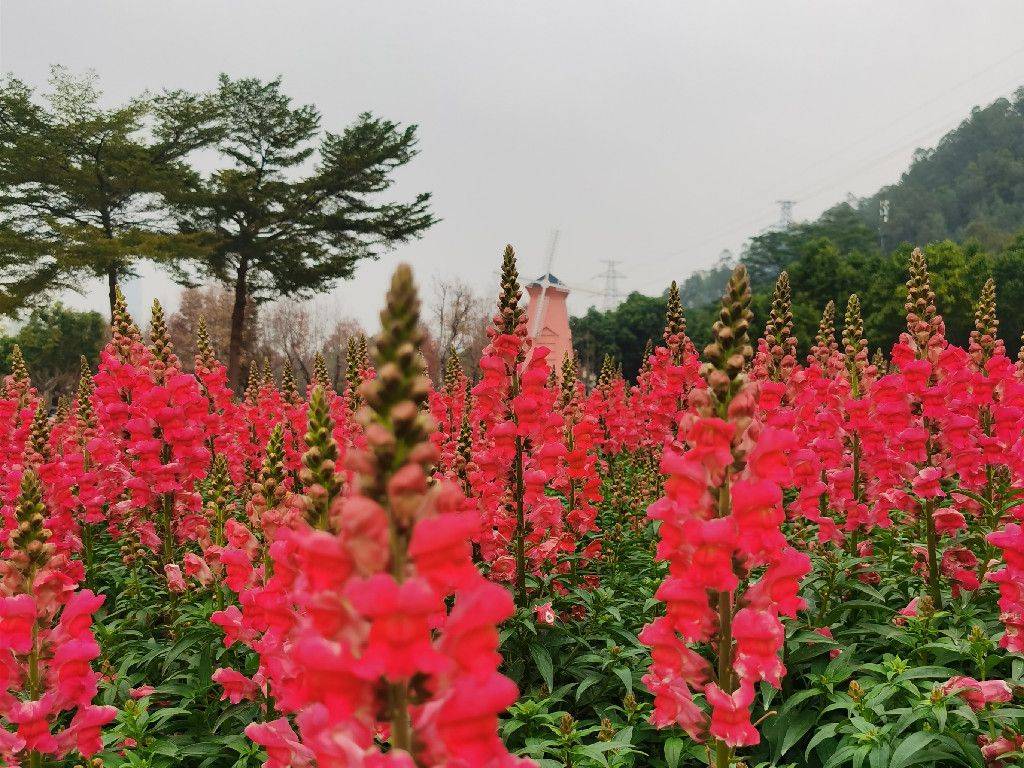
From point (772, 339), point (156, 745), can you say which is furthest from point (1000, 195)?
point (156, 745)

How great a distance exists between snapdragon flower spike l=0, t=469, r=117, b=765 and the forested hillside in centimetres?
2596

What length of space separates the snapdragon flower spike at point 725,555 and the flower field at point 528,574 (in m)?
0.01

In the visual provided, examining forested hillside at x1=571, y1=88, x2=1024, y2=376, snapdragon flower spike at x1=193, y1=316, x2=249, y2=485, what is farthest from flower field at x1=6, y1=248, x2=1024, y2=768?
forested hillside at x1=571, y1=88, x2=1024, y2=376

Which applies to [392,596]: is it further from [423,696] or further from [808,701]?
[808,701]

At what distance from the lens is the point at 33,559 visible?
378cm

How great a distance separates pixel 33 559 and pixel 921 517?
6431mm

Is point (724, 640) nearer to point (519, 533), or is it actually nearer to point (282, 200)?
point (519, 533)

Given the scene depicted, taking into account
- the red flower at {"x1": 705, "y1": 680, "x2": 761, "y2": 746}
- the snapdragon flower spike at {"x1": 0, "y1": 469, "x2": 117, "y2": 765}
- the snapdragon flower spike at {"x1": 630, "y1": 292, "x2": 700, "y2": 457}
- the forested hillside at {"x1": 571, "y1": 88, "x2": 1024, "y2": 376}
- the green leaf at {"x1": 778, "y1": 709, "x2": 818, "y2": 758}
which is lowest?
the green leaf at {"x1": 778, "y1": 709, "x2": 818, "y2": 758}

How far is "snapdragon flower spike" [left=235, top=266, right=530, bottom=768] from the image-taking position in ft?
4.96

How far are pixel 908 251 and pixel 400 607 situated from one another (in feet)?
147

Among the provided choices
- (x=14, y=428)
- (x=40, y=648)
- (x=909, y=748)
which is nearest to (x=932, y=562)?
(x=909, y=748)

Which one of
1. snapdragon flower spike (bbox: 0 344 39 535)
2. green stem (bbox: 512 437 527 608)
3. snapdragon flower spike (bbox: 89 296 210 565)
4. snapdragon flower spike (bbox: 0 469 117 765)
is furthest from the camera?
snapdragon flower spike (bbox: 0 344 39 535)

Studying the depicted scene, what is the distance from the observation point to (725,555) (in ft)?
9.76

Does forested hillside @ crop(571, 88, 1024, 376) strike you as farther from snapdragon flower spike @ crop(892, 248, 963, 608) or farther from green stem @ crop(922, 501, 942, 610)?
green stem @ crop(922, 501, 942, 610)
